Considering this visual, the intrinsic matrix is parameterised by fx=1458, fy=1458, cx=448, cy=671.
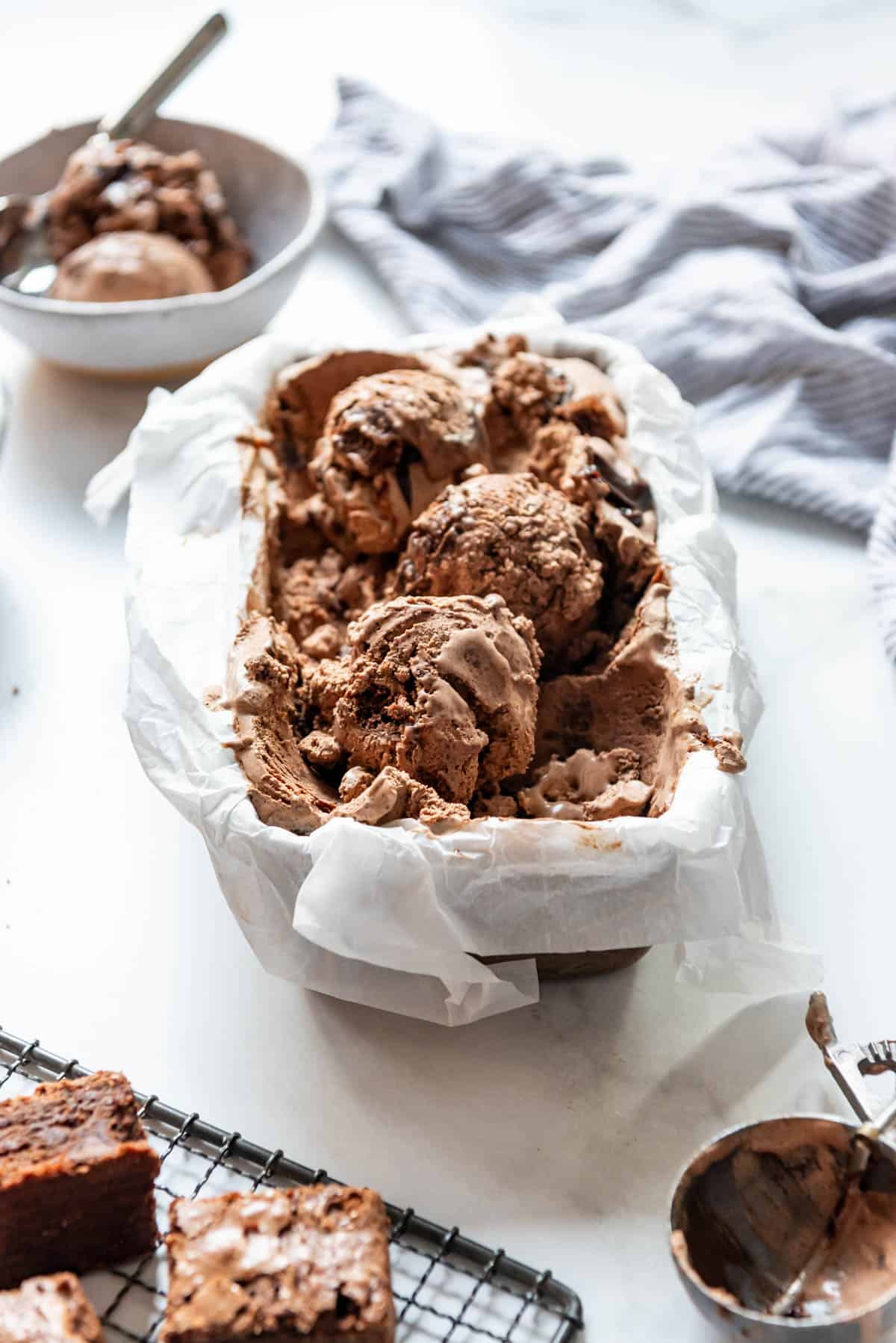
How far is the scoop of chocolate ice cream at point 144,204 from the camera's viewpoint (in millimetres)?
2145

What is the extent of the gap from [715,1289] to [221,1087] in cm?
48

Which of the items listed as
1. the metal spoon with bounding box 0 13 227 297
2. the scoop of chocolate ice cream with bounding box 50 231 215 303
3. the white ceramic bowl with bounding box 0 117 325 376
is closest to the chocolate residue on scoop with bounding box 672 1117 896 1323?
the white ceramic bowl with bounding box 0 117 325 376

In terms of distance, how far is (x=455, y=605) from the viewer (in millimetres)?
1367

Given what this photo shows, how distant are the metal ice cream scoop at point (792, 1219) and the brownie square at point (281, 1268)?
23cm

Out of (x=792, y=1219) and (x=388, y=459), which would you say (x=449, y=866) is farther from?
(x=388, y=459)

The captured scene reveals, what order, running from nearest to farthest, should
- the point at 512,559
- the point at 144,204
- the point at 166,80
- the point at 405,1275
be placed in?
the point at 405,1275
the point at 512,559
the point at 144,204
the point at 166,80

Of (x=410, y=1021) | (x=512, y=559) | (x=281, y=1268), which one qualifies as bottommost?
(x=410, y=1021)

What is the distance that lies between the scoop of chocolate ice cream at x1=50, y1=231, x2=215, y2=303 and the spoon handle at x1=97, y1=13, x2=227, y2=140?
0.25 metres

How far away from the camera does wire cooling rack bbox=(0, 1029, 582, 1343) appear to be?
114cm

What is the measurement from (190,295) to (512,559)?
0.88m

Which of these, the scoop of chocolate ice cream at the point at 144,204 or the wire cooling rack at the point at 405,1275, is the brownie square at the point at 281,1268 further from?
the scoop of chocolate ice cream at the point at 144,204

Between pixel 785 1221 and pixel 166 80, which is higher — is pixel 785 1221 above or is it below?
below

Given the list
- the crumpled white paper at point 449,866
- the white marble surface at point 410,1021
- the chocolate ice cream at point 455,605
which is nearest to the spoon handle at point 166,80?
the white marble surface at point 410,1021

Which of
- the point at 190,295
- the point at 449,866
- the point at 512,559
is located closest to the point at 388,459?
the point at 512,559
